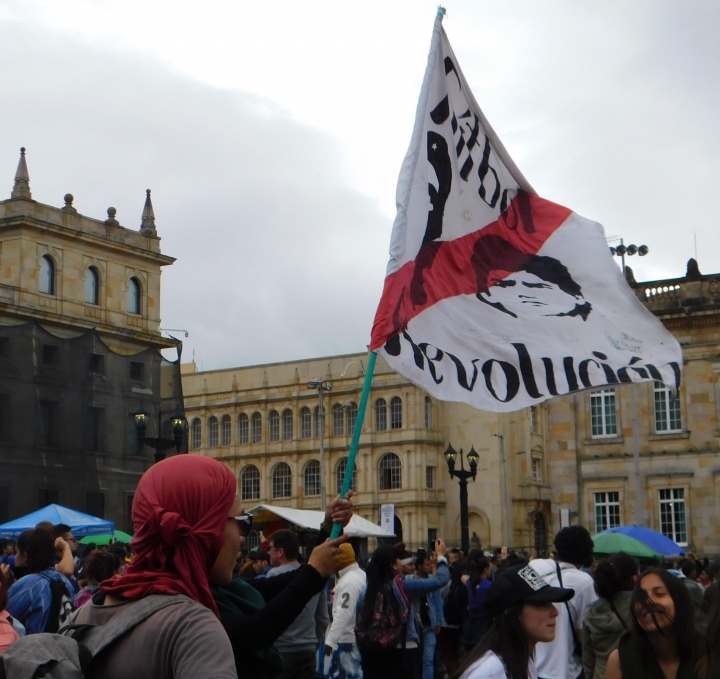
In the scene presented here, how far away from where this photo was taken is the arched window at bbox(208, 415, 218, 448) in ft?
247

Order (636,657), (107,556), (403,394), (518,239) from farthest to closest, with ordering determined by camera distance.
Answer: (403,394)
(107,556)
(518,239)
(636,657)

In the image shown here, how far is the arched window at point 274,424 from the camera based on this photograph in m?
73.3

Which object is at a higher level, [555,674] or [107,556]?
[107,556]

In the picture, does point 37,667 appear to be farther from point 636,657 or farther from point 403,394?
point 403,394

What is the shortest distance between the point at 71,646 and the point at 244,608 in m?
1.33

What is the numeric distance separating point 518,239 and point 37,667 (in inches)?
218

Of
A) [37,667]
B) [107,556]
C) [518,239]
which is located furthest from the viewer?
[107,556]

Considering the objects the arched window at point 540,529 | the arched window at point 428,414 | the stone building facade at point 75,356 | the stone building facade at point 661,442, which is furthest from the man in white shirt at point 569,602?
the arched window at point 428,414

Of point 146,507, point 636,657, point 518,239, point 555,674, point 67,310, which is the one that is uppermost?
point 67,310

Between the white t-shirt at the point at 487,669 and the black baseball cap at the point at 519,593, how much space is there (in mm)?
237

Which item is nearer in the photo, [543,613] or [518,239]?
[543,613]

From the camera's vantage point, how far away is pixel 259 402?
74.0 metres

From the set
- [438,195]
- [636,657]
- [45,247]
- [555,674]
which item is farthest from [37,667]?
[45,247]

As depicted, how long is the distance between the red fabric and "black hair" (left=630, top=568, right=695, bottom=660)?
8.49 feet
